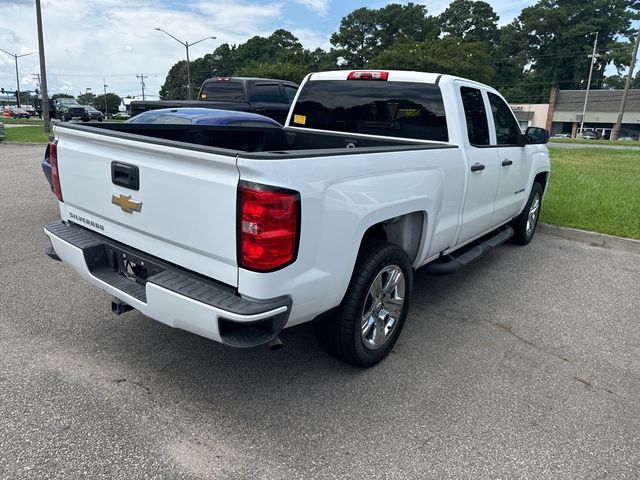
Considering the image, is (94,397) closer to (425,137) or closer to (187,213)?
(187,213)

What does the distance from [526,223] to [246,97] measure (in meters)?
8.30

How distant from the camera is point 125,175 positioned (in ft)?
9.01

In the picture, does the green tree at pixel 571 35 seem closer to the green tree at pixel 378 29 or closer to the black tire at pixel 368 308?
the green tree at pixel 378 29

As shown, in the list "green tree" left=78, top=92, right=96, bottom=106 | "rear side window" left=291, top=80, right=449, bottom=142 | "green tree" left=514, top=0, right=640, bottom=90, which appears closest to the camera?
"rear side window" left=291, top=80, right=449, bottom=142

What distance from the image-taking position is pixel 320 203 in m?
2.44

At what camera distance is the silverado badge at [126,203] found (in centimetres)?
271

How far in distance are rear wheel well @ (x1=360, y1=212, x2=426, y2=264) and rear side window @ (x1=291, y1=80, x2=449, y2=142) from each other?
3.03ft

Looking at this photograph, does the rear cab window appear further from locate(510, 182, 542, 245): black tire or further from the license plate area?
the license plate area

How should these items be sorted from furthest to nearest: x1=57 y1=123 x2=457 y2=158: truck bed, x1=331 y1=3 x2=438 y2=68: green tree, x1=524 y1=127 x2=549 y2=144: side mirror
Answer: x1=331 y1=3 x2=438 y2=68: green tree, x1=524 y1=127 x2=549 y2=144: side mirror, x1=57 y1=123 x2=457 y2=158: truck bed

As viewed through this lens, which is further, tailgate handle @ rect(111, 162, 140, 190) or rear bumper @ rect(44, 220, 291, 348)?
tailgate handle @ rect(111, 162, 140, 190)

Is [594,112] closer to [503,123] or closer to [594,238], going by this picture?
[594,238]

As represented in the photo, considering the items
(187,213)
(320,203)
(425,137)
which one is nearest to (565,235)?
(425,137)

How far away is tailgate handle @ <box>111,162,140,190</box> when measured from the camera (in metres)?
2.67

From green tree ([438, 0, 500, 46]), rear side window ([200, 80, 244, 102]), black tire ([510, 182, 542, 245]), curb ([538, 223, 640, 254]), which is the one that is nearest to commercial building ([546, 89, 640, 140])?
green tree ([438, 0, 500, 46])
